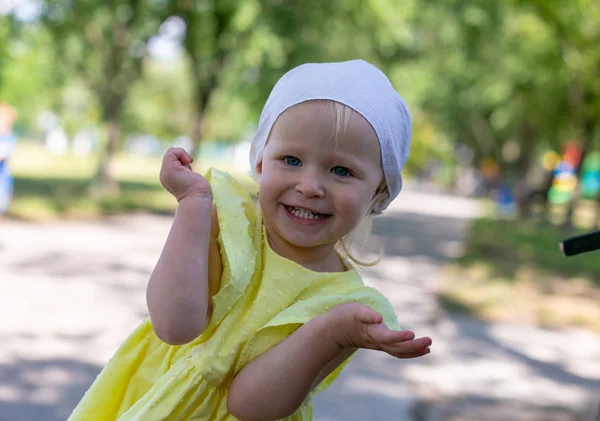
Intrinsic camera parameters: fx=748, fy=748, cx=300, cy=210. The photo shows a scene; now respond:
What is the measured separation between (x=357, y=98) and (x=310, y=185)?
210 mm

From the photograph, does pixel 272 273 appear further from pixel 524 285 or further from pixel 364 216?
pixel 524 285

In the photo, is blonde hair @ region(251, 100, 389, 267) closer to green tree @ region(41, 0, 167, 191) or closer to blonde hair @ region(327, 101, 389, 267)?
blonde hair @ region(327, 101, 389, 267)

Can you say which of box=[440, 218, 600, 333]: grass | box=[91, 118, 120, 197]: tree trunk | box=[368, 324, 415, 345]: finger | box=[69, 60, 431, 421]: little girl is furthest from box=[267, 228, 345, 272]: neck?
box=[91, 118, 120, 197]: tree trunk

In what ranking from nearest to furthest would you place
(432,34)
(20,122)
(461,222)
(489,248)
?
→ (489,248)
(461,222)
(432,34)
(20,122)

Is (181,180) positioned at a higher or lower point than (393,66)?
lower

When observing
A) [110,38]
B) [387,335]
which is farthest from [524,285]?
[110,38]

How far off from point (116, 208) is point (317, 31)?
556 cm

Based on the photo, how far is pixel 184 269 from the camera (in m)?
1.43

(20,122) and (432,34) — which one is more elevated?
(20,122)

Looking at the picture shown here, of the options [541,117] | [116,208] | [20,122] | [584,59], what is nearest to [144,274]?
[116,208]

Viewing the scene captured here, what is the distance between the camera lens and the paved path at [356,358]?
4.71 metres

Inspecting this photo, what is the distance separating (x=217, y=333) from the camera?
1538mm

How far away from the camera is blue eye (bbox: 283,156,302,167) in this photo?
159 cm

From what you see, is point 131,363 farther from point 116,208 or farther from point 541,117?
point 541,117
